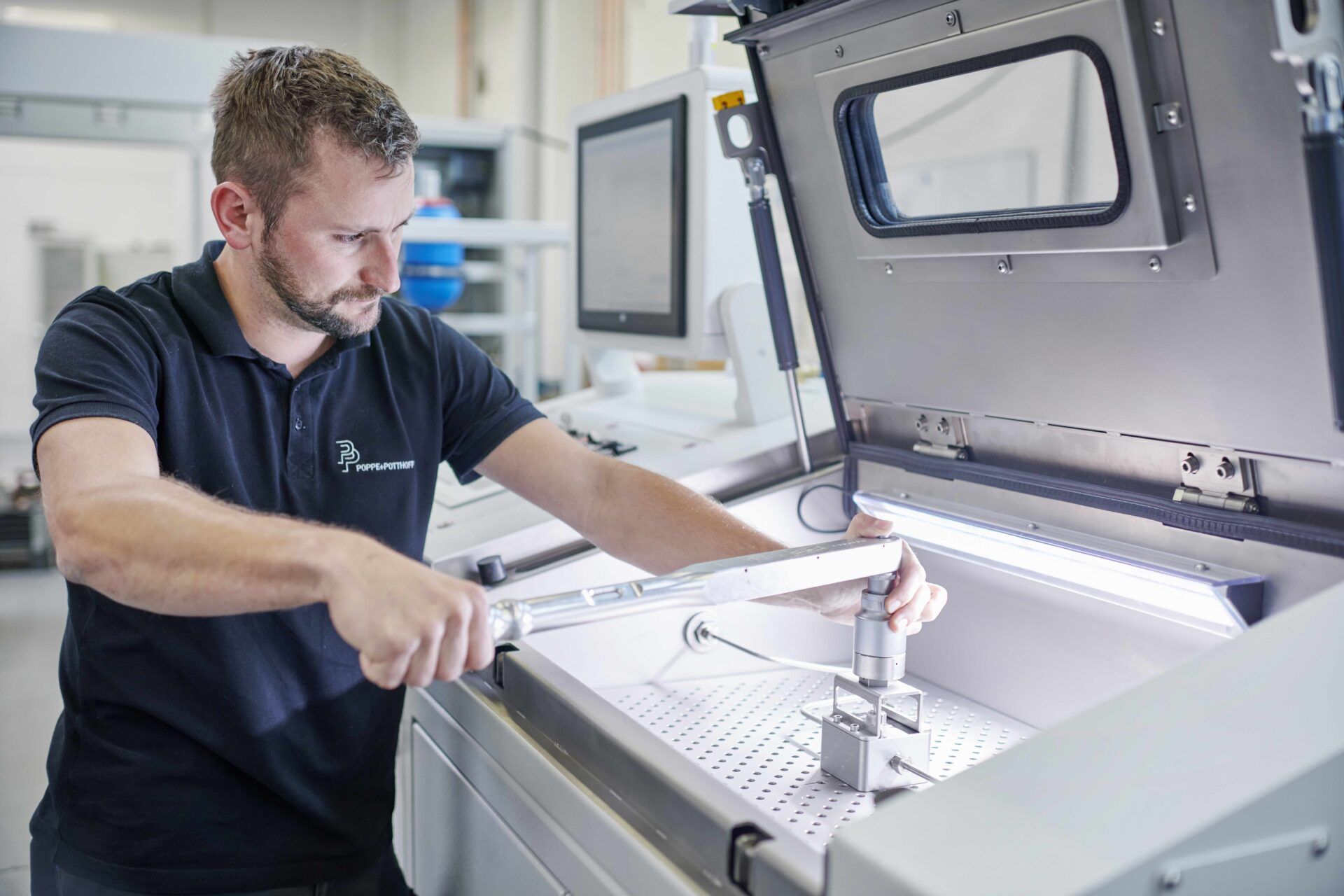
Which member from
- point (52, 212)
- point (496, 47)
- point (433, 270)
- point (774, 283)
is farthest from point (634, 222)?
point (52, 212)

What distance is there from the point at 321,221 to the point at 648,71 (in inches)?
160

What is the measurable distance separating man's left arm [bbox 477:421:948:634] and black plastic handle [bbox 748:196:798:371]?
0.26m

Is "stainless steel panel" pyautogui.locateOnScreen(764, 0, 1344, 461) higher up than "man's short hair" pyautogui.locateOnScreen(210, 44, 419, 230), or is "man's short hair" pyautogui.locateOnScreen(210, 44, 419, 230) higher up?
"man's short hair" pyautogui.locateOnScreen(210, 44, 419, 230)

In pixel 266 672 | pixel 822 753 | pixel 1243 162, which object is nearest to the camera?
pixel 1243 162

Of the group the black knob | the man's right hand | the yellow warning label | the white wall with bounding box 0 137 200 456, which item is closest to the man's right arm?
the man's right hand

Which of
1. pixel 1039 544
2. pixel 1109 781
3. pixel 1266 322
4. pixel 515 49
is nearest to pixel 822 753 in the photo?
pixel 1039 544

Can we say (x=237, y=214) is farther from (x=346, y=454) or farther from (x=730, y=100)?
(x=730, y=100)

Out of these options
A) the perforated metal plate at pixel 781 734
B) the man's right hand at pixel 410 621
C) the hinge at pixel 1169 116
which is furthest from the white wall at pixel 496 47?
the man's right hand at pixel 410 621

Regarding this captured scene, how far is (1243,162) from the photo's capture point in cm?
80

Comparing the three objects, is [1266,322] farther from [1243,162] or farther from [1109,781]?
[1109,781]

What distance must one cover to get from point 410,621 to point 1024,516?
71 cm

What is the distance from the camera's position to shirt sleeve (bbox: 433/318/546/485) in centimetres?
136

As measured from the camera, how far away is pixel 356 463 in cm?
128

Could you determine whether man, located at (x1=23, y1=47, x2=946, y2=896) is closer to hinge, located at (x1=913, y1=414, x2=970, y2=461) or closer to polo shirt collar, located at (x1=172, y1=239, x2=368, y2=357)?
polo shirt collar, located at (x1=172, y1=239, x2=368, y2=357)
